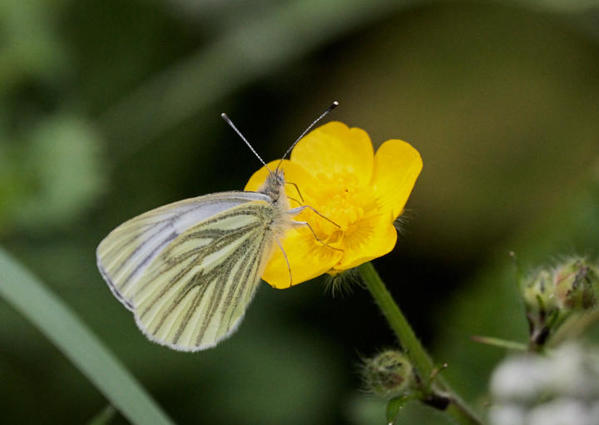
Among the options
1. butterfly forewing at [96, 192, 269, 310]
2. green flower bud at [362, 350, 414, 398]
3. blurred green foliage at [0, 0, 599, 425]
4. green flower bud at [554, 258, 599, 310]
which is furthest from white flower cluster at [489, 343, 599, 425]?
blurred green foliage at [0, 0, 599, 425]

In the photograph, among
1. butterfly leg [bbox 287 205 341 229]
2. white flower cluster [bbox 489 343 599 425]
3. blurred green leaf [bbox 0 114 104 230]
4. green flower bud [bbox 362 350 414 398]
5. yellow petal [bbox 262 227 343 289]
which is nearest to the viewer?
white flower cluster [bbox 489 343 599 425]

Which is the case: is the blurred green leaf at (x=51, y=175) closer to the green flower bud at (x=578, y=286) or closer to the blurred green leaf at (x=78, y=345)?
the blurred green leaf at (x=78, y=345)

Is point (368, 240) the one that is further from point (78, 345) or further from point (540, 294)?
point (78, 345)

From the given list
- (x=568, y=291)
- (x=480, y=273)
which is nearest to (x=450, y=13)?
(x=480, y=273)

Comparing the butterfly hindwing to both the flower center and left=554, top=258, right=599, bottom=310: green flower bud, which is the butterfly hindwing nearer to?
the flower center

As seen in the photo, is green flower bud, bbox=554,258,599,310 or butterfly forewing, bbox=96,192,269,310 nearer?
green flower bud, bbox=554,258,599,310

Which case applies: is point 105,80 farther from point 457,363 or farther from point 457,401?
point 457,401

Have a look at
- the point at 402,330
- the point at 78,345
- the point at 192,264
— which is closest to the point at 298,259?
the point at 192,264

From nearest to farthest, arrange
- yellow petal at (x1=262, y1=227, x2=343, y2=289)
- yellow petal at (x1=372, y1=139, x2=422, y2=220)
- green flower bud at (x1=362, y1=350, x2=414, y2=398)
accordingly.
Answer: green flower bud at (x1=362, y1=350, x2=414, y2=398)
yellow petal at (x1=372, y1=139, x2=422, y2=220)
yellow petal at (x1=262, y1=227, x2=343, y2=289)
